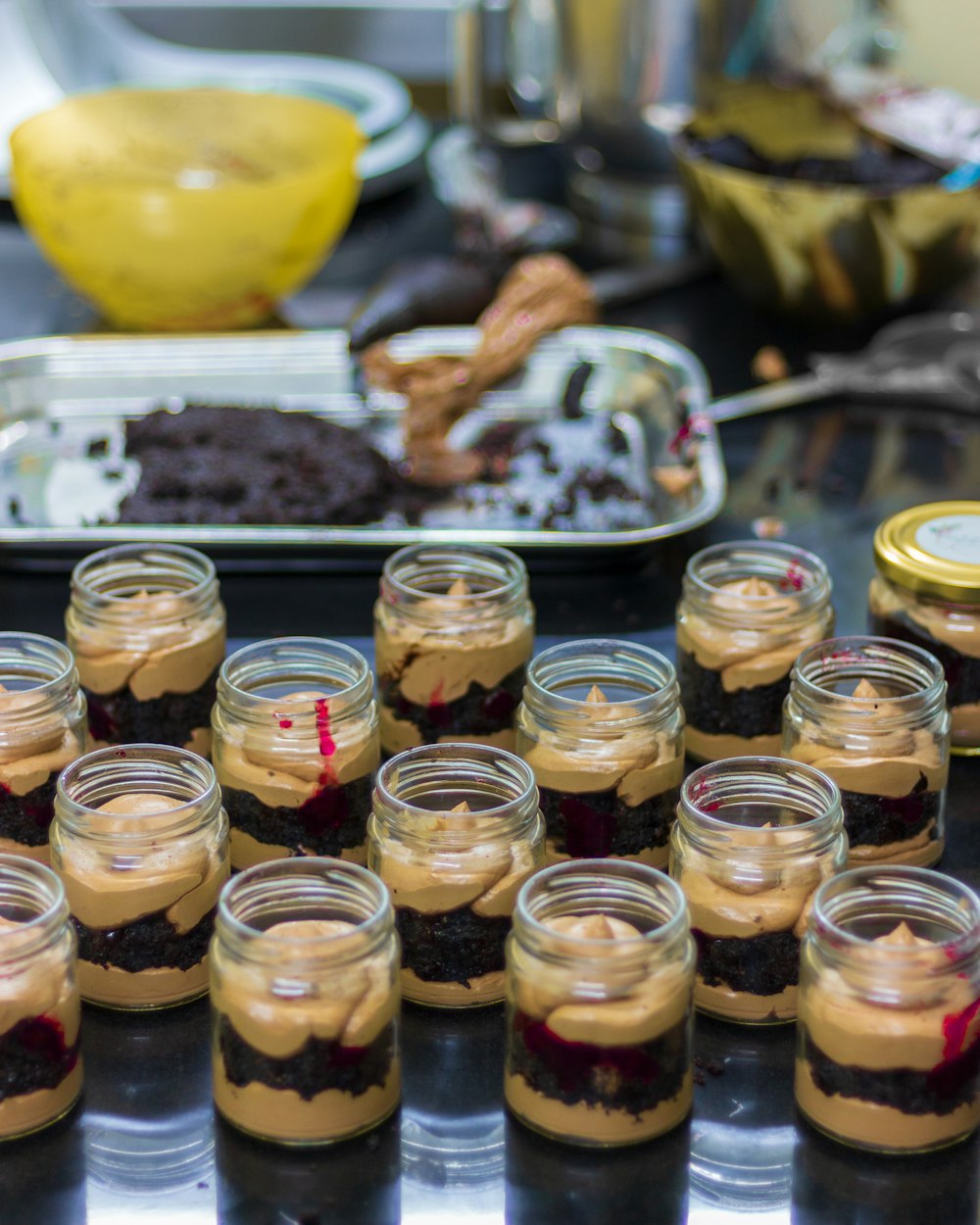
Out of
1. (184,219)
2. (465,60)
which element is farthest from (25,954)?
(465,60)

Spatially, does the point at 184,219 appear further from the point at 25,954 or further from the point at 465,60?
the point at 25,954

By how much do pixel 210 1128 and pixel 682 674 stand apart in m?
0.59

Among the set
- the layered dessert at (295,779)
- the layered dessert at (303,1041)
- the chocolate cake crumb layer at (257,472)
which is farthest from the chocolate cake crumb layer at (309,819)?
the chocolate cake crumb layer at (257,472)

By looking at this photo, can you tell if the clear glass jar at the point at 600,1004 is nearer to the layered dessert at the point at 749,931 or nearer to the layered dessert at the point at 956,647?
the layered dessert at the point at 749,931

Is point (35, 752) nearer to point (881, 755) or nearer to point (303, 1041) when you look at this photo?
point (303, 1041)

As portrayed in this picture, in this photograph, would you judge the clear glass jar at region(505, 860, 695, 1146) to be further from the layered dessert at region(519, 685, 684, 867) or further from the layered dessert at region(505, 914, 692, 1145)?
the layered dessert at region(519, 685, 684, 867)

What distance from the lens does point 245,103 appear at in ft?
7.47

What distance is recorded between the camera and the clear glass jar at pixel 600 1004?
97 cm

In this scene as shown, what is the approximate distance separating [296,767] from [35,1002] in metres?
0.28

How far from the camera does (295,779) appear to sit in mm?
1218

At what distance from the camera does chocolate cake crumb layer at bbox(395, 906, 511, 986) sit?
3.63ft

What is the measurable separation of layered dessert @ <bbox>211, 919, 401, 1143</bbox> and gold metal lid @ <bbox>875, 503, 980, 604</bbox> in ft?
2.04

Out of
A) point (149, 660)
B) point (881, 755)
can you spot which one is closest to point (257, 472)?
point (149, 660)

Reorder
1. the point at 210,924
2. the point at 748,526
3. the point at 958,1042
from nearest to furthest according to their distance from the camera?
the point at 958,1042
the point at 210,924
the point at 748,526
